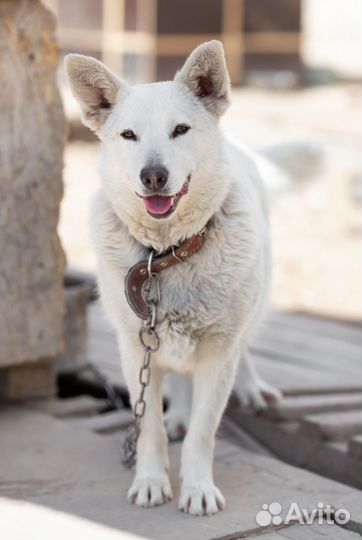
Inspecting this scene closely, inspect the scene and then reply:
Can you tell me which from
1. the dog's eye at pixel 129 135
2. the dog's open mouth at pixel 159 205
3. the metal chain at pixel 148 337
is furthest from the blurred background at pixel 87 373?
the dog's open mouth at pixel 159 205

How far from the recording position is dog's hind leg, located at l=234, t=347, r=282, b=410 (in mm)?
4699

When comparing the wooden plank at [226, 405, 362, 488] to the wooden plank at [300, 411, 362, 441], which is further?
the wooden plank at [300, 411, 362, 441]

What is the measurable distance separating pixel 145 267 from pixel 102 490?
91 centimetres

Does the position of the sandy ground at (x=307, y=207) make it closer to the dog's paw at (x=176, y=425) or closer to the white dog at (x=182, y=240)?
the dog's paw at (x=176, y=425)

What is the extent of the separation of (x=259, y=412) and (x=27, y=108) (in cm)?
180

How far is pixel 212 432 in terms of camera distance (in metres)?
3.80

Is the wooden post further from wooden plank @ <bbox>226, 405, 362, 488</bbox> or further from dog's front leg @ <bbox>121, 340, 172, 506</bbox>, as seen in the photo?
wooden plank @ <bbox>226, 405, 362, 488</bbox>

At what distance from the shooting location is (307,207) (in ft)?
32.2

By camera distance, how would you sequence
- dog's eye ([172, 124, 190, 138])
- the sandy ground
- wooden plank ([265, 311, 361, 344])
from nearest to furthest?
dog's eye ([172, 124, 190, 138]), wooden plank ([265, 311, 361, 344]), the sandy ground

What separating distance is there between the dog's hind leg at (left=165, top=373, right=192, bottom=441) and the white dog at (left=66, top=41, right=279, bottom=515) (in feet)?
2.17

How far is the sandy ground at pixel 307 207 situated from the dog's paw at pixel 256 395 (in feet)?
4.17

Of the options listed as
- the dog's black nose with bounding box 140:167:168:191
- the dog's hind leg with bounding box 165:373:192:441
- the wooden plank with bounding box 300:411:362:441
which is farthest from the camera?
the dog's hind leg with bounding box 165:373:192:441

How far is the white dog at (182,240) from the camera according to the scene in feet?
11.8

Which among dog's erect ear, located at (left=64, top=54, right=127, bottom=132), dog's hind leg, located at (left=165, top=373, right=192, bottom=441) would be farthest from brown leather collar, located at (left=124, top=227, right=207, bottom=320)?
dog's hind leg, located at (left=165, top=373, right=192, bottom=441)
